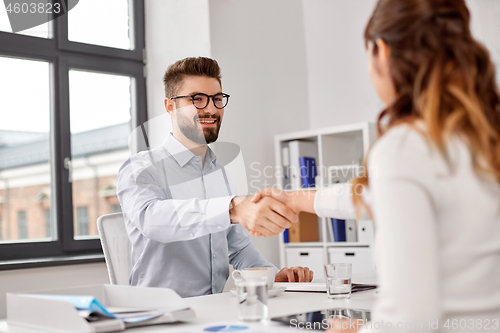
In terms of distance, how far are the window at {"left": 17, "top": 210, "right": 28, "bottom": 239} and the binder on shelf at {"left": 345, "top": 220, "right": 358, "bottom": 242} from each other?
74.3 inches

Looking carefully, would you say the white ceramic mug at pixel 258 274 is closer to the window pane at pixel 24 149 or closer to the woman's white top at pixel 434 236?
the woman's white top at pixel 434 236

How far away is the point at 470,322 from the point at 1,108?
2862mm

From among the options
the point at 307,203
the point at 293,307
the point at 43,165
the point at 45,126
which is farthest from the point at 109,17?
the point at 293,307

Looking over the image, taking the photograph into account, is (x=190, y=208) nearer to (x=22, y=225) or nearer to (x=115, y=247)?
(x=115, y=247)

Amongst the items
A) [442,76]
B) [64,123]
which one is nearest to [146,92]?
[64,123]

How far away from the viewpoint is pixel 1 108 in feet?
9.50

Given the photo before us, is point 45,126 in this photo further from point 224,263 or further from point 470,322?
point 470,322

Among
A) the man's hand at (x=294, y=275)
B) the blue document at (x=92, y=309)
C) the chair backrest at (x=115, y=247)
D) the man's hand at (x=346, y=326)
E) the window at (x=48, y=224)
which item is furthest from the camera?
the window at (x=48, y=224)

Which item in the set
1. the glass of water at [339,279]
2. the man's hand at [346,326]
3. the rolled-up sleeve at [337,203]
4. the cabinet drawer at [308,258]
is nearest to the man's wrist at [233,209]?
the glass of water at [339,279]

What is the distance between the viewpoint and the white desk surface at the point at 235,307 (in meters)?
1.03

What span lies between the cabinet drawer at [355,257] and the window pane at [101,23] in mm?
1920

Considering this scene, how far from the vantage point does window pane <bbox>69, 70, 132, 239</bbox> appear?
313cm

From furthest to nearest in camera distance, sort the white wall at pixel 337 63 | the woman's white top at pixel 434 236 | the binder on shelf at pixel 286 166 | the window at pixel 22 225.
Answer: the white wall at pixel 337 63
the binder on shelf at pixel 286 166
the window at pixel 22 225
the woman's white top at pixel 434 236

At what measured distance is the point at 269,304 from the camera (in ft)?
4.30
